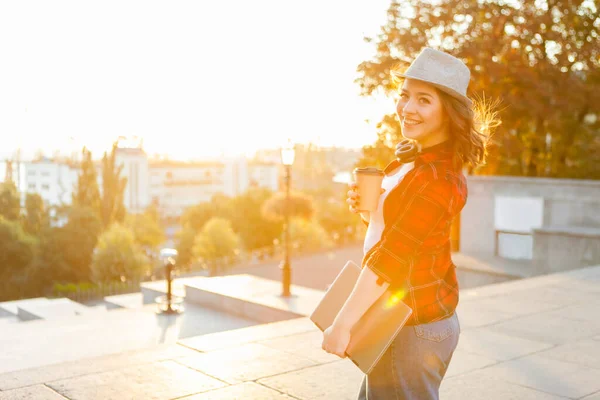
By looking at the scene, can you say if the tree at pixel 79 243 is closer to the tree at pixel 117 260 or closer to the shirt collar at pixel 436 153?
the tree at pixel 117 260

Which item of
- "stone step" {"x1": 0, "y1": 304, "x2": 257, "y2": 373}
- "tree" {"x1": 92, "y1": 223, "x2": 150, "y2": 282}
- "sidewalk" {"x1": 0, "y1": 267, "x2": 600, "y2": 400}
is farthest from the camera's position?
"tree" {"x1": 92, "y1": 223, "x2": 150, "y2": 282}

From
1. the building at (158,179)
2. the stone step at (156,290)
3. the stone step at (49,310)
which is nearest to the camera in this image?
the stone step at (49,310)

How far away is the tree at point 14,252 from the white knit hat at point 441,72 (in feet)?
131

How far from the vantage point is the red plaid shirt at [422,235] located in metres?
2.18

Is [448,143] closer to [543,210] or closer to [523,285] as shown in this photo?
[523,285]

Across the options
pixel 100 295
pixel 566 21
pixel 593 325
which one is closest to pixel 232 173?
pixel 100 295

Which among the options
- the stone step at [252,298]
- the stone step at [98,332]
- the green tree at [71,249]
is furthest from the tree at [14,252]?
the stone step at [252,298]

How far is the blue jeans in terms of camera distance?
90.0 inches

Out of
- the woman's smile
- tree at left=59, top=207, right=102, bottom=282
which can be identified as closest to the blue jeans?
the woman's smile

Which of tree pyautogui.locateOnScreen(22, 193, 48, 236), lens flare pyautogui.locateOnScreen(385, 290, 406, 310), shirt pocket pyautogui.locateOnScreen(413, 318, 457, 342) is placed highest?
lens flare pyautogui.locateOnScreen(385, 290, 406, 310)

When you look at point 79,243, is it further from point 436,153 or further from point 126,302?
point 436,153

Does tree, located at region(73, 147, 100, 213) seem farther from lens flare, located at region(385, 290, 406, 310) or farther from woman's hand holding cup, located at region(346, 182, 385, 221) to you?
lens flare, located at region(385, 290, 406, 310)

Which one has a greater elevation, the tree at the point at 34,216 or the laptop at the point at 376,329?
the laptop at the point at 376,329

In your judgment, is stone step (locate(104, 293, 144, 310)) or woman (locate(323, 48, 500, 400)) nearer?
woman (locate(323, 48, 500, 400))
